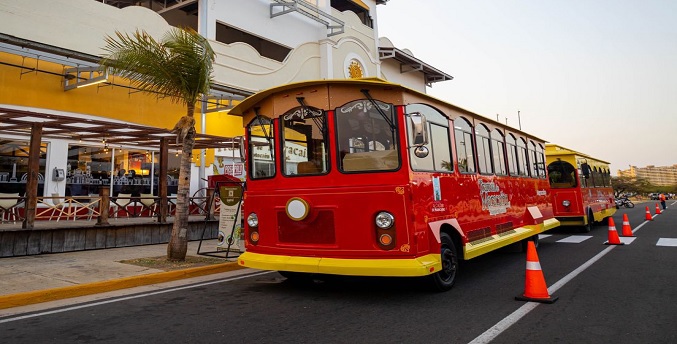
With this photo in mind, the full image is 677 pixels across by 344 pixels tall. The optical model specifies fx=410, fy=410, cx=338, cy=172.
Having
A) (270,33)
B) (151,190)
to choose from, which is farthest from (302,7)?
(151,190)

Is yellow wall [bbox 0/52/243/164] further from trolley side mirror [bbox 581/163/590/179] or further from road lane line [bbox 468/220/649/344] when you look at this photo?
trolley side mirror [bbox 581/163/590/179]

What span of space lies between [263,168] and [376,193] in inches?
74.3

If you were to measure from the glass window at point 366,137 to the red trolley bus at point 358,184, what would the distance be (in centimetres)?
1

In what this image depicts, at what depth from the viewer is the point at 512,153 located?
28.9 ft

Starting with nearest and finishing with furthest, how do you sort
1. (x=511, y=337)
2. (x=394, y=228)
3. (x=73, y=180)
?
1. (x=511, y=337)
2. (x=394, y=228)
3. (x=73, y=180)

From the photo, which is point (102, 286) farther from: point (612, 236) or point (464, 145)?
point (612, 236)

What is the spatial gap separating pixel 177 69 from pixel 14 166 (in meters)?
8.73

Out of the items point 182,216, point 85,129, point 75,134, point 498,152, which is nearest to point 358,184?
point 498,152

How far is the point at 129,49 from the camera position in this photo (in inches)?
311

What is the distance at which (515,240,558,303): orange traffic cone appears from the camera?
16.3 ft

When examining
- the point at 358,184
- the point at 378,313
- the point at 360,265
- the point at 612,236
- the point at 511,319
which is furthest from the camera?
the point at 612,236

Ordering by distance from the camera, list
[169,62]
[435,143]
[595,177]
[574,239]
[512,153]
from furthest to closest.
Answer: [595,177] → [574,239] → [512,153] → [169,62] → [435,143]

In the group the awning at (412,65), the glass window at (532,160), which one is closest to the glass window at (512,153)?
the glass window at (532,160)

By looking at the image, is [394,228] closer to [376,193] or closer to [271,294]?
[376,193]
